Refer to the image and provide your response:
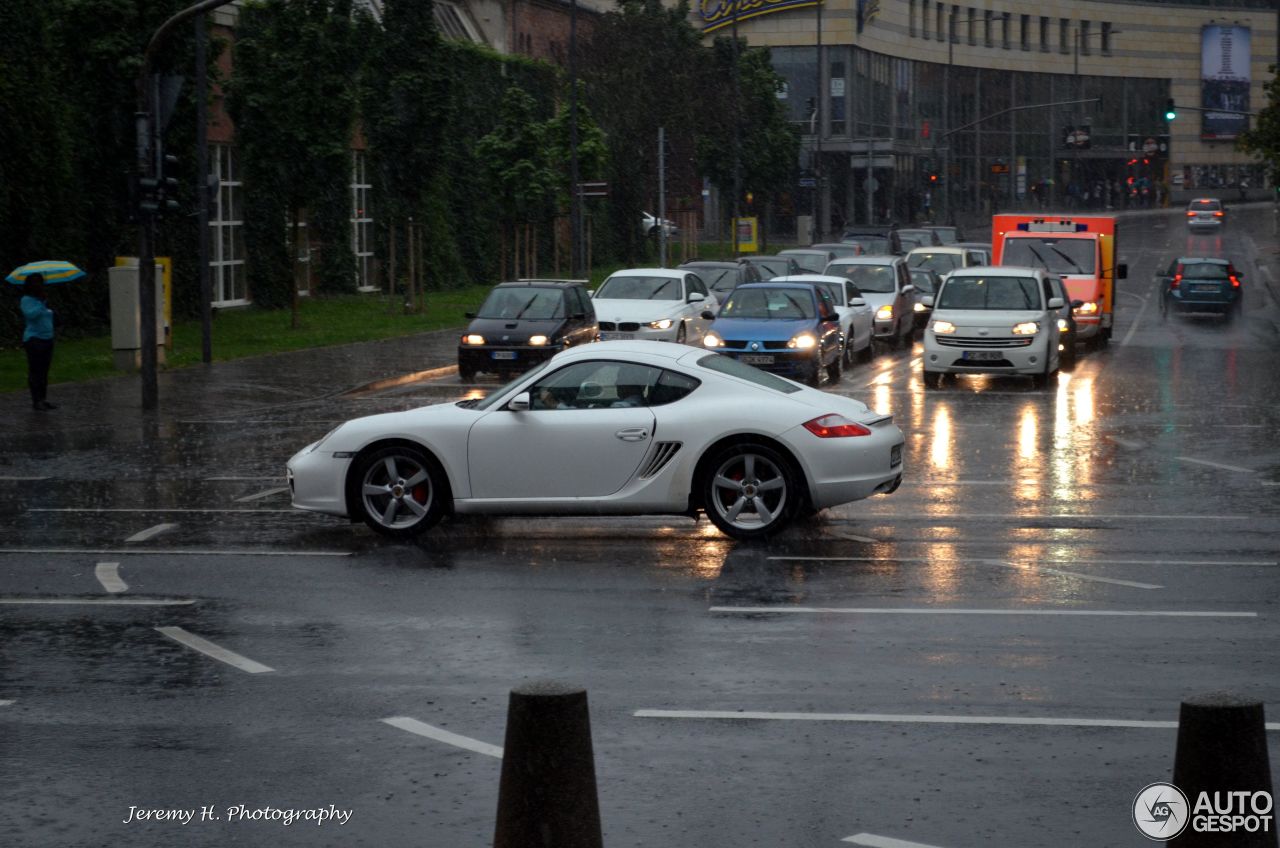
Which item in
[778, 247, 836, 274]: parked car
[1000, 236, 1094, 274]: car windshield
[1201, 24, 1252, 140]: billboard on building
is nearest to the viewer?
[1000, 236, 1094, 274]: car windshield

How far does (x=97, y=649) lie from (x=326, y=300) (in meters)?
40.1

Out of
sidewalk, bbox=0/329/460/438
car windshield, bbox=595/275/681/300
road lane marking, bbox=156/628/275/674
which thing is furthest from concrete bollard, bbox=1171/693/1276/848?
car windshield, bbox=595/275/681/300

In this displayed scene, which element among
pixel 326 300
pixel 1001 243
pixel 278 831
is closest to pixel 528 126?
pixel 326 300

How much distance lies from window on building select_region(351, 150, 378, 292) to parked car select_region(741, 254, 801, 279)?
1517cm

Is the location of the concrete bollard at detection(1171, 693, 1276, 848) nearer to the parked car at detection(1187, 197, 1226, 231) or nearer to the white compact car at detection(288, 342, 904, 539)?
the white compact car at detection(288, 342, 904, 539)

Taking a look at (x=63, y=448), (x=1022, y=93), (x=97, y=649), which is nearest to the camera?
(x=97, y=649)

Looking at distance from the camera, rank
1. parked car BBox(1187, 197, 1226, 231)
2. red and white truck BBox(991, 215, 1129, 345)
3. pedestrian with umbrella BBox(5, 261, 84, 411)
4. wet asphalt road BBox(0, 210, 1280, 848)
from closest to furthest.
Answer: wet asphalt road BBox(0, 210, 1280, 848) → pedestrian with umbrella BBox(5, 261, 84, 411) → red and white truck BBox(991, 215, 1129, 345) → parked car BBox(1187, 197, 1226, 231)

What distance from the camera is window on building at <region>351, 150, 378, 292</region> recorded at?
52.6m

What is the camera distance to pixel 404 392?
2628cm

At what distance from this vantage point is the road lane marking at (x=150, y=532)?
13.0 meters

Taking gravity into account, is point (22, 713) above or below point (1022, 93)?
below

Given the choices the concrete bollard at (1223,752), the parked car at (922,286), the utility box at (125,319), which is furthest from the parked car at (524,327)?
the concrete bollard at (1223,752)

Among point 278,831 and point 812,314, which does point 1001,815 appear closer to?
point 278,831

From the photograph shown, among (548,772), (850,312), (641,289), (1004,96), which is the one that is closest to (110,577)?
(548,772)
